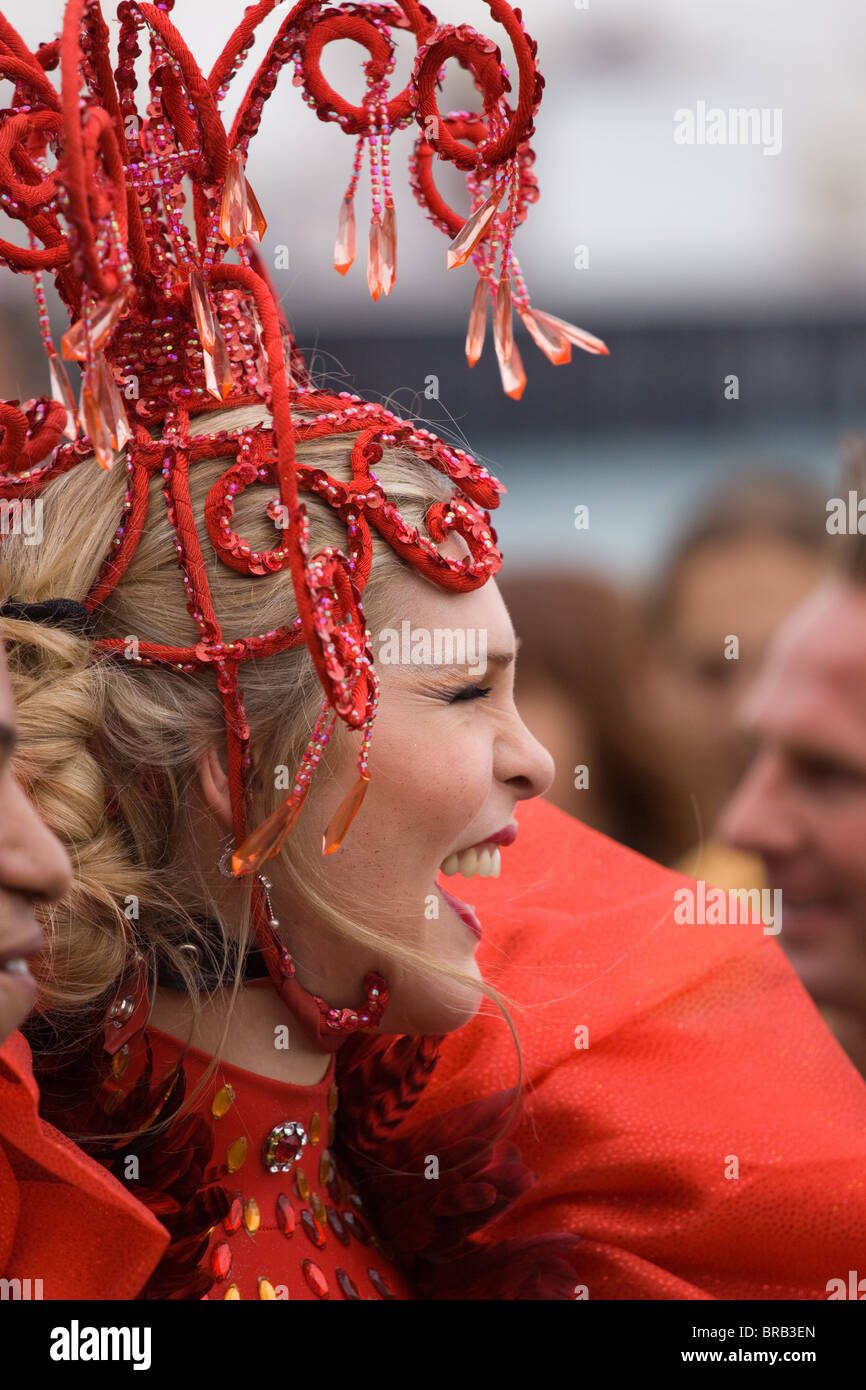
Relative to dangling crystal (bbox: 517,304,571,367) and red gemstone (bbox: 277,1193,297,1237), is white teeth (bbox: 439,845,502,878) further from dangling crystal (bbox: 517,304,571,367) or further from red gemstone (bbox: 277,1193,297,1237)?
dangling crystal (bbox: 517,304,571,367)

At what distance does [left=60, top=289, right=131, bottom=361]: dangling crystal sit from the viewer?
0.83 metres

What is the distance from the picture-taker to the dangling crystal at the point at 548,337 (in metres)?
1.08

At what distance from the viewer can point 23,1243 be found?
101 cm

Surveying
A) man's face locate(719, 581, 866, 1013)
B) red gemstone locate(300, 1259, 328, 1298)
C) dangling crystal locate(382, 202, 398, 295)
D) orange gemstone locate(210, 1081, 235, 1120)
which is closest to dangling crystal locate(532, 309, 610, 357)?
dangling crystal locate(382, 202, 398, 295)

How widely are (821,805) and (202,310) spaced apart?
132 centimetres

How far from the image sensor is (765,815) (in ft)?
6.54

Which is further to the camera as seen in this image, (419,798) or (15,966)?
(419,798)

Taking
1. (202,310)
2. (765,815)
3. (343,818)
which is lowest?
(765,815)

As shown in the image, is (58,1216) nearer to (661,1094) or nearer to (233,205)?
(661,1094)

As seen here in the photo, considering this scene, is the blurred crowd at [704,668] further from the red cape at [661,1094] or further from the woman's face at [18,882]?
the woman's face at [18,882]

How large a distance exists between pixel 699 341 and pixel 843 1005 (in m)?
1.27

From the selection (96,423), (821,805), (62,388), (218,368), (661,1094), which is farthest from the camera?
(821,805)

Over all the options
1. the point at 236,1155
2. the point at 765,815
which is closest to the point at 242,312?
the point at 236,1155
